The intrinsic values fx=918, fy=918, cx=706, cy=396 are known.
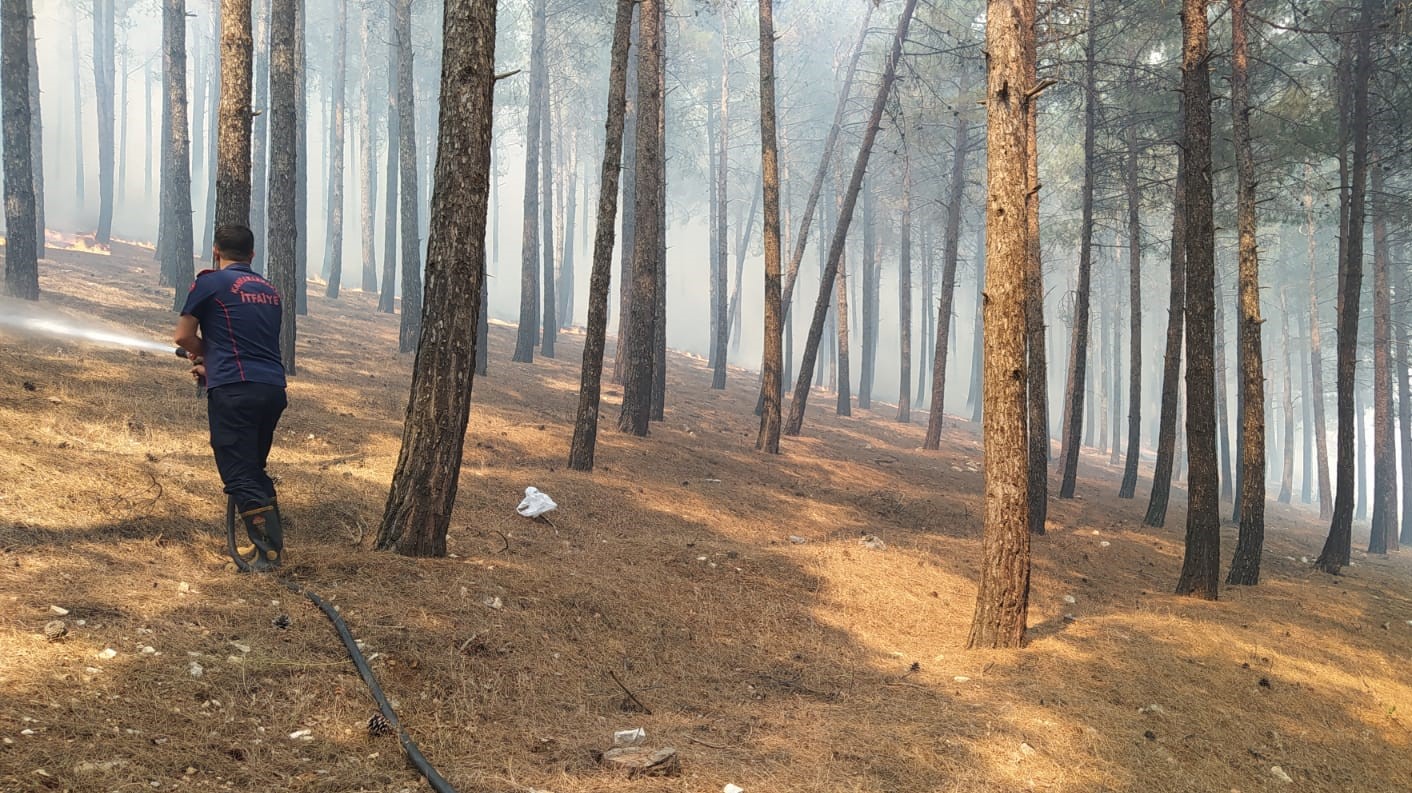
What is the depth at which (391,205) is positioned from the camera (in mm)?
32594

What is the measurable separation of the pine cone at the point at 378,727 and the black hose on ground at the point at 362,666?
0.02 meters

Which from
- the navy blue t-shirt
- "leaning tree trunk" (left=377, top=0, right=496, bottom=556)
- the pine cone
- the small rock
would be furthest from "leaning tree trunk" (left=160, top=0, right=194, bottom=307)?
the small rock

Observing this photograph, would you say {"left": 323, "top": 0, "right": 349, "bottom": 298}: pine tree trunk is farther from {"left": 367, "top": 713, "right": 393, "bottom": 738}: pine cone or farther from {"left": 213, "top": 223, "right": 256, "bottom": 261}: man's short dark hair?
{"left": 367, "top": 713, "right": 393, "bottom": 738}: pine cone

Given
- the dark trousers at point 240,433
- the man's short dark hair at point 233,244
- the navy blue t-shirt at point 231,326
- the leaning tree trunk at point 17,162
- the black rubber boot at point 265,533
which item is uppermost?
the leaning tree trunk at point 17,162

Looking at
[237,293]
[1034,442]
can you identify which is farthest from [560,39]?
[237,293]

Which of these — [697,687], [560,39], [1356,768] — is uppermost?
[560,39]

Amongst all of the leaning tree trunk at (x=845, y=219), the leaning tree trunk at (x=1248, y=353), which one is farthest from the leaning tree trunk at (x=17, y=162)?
the leaning tree trunk at (x=1248, y=353)

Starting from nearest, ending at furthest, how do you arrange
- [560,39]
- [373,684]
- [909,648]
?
1. [373,684]
2. [909,648]
3. [560,39]

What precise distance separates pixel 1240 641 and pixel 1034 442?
5914 millimetres

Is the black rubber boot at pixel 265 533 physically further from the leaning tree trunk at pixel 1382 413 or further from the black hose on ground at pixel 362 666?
the leaning tree trunk at pixel 1382 413

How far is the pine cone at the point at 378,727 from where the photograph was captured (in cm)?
427

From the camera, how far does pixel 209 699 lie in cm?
422

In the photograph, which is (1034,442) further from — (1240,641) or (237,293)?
(237,293)

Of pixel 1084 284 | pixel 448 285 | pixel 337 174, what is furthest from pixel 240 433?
pixel 337 174
